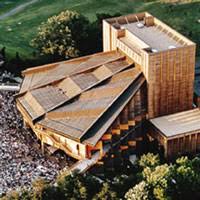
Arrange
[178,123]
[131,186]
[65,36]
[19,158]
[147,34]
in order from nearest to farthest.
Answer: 1. [131,186]
2. [19,158]
3. [178,123]
4. [147,34]
5. [65,36]

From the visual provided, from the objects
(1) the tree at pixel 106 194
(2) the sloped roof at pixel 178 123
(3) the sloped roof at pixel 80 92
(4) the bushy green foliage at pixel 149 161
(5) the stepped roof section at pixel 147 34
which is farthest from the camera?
(5) the stepped roof section at pixel 147 34

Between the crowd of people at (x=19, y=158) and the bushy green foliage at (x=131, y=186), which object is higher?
the bushy green foliage at (x=131, y=186)

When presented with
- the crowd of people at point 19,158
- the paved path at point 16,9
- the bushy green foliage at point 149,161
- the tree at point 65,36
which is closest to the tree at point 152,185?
the bushy green foliage at point 149,161

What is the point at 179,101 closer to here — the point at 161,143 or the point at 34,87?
the point at 161,143

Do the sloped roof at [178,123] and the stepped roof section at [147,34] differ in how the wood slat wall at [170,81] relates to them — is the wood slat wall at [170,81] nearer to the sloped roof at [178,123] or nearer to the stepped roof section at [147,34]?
the sloped roof at [178,123]

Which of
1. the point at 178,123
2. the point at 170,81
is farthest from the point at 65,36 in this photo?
the point at 178,123

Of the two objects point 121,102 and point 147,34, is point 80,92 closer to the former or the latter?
point 121,102

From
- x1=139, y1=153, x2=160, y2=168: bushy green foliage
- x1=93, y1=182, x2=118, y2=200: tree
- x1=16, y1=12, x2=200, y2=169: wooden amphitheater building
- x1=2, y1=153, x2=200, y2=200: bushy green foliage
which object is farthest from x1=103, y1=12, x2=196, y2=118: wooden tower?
x1=93, y1=182, x2=118, y2=200: tree
